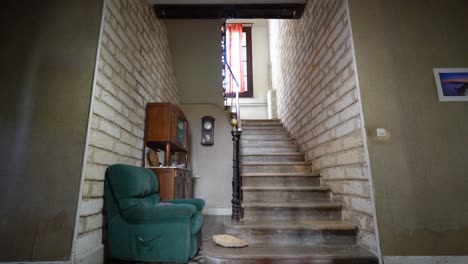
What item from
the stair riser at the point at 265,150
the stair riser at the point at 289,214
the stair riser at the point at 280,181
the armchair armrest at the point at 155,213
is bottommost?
the stair riser at the point at 289,214

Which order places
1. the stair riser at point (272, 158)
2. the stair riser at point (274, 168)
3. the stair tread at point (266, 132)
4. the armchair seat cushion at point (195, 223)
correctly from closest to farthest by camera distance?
1. the armchair seat cushion at point (195, 223)
2. the stair riser at point (274, 168)
3. the stair riser at point (272, 158)
4. the stair tread at point (266, 132)

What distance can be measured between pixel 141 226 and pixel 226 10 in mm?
3191

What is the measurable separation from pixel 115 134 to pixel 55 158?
1.81 feet

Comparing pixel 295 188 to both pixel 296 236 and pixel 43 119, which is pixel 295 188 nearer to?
pixel 296 236

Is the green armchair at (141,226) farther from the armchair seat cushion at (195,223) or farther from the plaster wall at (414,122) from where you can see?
the plaster wall at (414,122)

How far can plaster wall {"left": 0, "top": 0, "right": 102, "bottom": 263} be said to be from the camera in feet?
5.33

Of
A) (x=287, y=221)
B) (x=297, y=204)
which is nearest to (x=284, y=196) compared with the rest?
(x=297, y=204)

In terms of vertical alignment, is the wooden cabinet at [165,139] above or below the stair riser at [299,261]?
above

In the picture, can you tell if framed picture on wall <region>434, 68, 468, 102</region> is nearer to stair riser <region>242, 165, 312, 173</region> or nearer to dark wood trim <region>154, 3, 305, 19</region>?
stair riser <region>242, 165, 312, 173</region>

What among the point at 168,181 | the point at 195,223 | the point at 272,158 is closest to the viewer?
the point at 195,223

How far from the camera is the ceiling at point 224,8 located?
349 cm

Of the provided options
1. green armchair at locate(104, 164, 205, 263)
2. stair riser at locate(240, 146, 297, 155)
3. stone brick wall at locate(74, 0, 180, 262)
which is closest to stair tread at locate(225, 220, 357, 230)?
green armchair at locate(104, 164, 205, 263)

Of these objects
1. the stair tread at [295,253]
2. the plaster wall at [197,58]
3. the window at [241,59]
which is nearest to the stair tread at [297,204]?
the stair tread at [295,253]

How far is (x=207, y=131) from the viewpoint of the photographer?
192 inches
